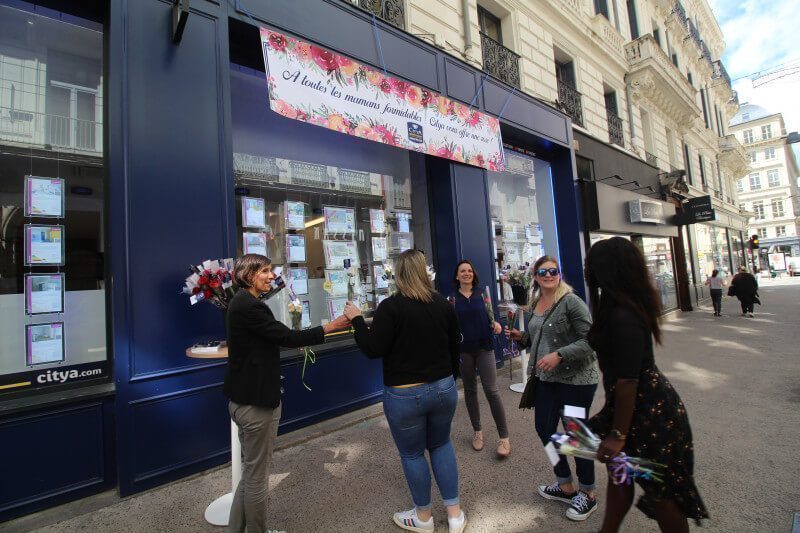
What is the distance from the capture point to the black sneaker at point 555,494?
2633 mm

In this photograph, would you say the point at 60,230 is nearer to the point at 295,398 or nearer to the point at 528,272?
the point at 295,398

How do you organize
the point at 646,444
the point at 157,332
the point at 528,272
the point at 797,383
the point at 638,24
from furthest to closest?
1. the point at 638,24
2. the point at 528,272
3. the point at 797,383
4. the point at 157,332
5. the point at 646,444

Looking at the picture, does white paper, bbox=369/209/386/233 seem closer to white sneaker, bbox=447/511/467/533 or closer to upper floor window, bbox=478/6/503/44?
white sneaker, bbox=447/511/467/533

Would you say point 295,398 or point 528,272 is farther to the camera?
point 528,272

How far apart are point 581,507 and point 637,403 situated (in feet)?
3.64

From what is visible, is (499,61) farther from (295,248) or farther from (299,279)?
(299,279)

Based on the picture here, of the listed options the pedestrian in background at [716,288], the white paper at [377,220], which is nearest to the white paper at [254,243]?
the white paper at [377,220]

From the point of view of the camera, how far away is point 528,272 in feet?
17.8

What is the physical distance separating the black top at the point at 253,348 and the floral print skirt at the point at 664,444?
1.76m

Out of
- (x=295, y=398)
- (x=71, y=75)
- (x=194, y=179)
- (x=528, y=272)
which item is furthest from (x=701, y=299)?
(x=71, y=75)

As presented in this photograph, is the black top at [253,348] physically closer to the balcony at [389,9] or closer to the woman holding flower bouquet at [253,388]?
the woman holding flower bouquet at [253,388]

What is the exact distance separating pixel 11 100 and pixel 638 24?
53.6ft

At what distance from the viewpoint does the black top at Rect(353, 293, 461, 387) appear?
7.14 ft

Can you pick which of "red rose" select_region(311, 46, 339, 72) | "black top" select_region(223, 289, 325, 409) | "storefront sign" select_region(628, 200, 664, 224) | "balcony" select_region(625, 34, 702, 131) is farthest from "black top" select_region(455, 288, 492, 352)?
"balcony" select_region(625, 34, 702, 131)
